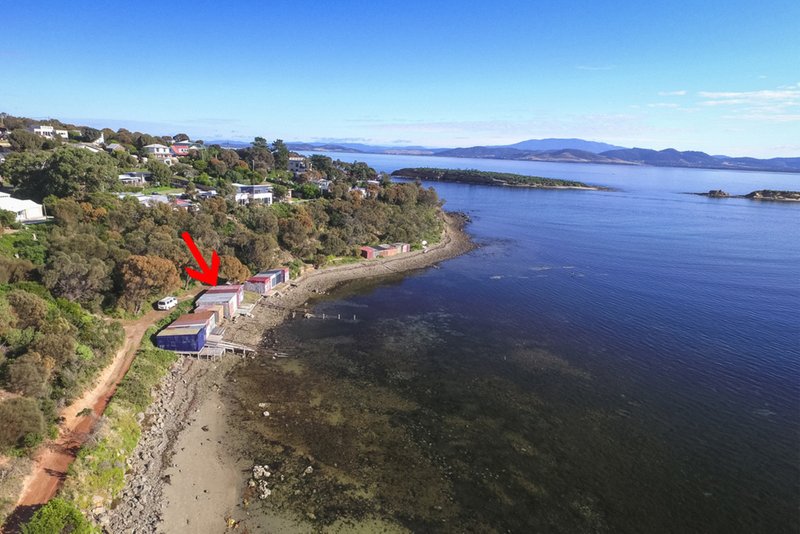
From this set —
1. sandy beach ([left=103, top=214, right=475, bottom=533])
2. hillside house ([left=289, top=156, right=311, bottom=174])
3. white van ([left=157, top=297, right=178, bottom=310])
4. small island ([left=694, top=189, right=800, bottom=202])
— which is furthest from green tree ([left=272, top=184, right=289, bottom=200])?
small island ([left=694, top=189, right=800, bottom=202])

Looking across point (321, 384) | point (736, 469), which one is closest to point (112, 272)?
point (321, 384)

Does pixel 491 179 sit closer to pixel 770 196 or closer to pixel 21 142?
pixel 770 196

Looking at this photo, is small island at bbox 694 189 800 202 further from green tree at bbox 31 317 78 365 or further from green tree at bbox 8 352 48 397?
green tree at bbox 8 352 48 397

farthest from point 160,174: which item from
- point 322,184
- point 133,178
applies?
point 322,184

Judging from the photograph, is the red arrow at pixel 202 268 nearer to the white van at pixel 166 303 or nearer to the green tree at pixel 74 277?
the white van at pixel 166 303

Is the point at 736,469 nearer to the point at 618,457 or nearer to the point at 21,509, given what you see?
the point at 618,457
